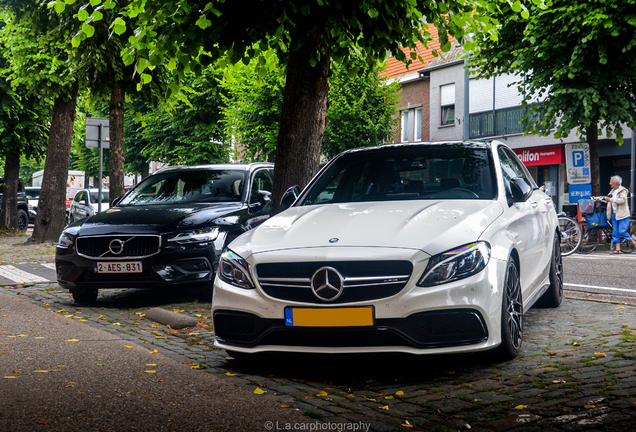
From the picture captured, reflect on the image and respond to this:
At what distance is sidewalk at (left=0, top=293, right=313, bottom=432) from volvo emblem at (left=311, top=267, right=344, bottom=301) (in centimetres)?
70

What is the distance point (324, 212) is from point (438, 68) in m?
30.4

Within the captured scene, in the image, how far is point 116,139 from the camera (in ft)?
48.1

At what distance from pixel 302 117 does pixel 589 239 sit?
10.6 meters

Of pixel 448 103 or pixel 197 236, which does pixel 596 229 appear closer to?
pixel 197 236

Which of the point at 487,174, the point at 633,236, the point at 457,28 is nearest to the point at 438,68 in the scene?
the point at 633,236

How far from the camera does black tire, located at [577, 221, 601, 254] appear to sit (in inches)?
658

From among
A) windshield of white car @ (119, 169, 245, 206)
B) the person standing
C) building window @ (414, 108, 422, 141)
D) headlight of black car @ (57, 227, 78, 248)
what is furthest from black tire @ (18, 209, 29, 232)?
headlight of black car @ (57, 227, 78, 248)

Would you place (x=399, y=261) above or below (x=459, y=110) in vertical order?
below

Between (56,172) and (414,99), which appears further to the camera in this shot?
(414,99)

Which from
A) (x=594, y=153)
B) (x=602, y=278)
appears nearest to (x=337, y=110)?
(x=594, y=153)

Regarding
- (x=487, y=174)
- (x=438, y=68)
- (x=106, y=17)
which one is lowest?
(x=487, y=174)

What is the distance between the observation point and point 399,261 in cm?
448

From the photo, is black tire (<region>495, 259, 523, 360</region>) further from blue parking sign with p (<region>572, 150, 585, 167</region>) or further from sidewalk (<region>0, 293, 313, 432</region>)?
blue parking sign with p (<region>572, 150, 585, 167</region>)

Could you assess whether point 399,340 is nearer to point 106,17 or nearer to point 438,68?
point 106,17
